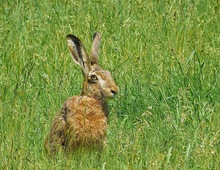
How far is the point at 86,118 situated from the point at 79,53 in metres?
0.80

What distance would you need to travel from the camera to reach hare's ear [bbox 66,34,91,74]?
729 centimetres

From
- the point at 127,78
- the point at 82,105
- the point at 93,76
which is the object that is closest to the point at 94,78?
the point at 93,76

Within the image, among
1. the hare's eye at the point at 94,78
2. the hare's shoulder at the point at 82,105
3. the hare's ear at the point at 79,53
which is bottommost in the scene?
the hare's shoulder at the point at 82,105

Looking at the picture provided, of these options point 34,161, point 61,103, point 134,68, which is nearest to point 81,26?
point 134,68

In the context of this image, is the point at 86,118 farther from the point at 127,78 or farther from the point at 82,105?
the point at 127,78

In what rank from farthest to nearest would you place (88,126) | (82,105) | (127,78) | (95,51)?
1. (127,78)
2. (95,51)
3. (82,105)
4. (88,126)

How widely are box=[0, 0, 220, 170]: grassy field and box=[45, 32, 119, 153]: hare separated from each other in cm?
11

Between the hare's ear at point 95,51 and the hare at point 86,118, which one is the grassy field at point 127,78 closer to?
the hare at point 86,118

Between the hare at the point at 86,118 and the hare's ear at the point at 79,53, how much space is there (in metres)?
0.18

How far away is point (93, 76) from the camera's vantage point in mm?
7047

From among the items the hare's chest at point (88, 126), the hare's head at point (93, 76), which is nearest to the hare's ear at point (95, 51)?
the hare's head at point (93, 76)

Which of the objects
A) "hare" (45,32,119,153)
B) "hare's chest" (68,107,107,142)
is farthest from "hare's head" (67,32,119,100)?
→ "hare's chest" (68,107,107,142)

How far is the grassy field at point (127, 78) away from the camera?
618 cm

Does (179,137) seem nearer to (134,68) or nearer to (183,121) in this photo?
(183,121)
